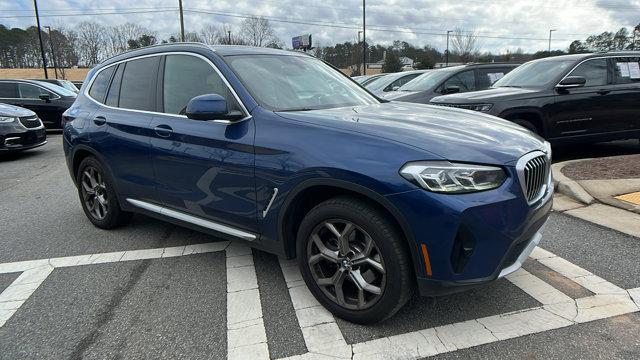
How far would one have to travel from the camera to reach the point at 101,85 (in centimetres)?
457

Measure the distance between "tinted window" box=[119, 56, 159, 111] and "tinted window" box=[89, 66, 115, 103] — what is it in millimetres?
338

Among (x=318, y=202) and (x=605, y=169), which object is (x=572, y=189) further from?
(x=318, y=202)

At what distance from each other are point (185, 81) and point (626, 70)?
7121mm

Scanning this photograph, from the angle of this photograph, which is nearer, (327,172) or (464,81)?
(327,172)

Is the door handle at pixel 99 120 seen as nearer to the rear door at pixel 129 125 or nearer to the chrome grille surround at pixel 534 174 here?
the rear door at pixel 129 125

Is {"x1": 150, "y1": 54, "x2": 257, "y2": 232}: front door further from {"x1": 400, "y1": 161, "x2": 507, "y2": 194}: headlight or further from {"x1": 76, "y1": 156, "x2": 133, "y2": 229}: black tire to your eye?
{"x1": 400, "y1": 161, "x2": 507, "y2": 194}: headlight

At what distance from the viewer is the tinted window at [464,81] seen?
916 cm

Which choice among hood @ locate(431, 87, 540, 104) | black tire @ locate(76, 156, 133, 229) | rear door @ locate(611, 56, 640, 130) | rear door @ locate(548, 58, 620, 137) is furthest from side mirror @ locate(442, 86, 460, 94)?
black tire @ locate(76, 156, 133, 229)

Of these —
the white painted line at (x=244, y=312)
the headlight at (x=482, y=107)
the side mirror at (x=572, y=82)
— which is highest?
the side mirror at (x=572, y=82)

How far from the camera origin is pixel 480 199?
7.56ft

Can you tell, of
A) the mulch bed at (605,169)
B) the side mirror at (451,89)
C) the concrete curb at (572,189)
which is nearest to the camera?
the concrete curb at (572,189)

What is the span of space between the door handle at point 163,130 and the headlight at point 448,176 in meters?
2.02

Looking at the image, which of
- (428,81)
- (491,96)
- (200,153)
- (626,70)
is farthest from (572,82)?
(200,153)

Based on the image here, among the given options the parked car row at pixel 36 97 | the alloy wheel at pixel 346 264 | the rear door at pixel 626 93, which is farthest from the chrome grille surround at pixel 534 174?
the parked car row at pixel 36 97
